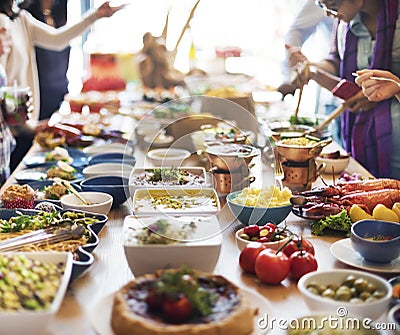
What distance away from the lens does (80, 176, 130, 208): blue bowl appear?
2.15 meters

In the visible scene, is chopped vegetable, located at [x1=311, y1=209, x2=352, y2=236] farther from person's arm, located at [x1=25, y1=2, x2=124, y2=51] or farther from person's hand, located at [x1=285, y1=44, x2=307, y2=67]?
person's arm, located at [x1=25, y1=2, x2=124, y2=51]

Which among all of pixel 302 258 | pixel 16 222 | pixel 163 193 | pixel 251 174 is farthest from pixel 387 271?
pixel 16 222

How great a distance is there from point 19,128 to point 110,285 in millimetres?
1740

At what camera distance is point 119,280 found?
155 cm

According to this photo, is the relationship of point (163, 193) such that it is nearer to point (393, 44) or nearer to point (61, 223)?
point (61, 223)

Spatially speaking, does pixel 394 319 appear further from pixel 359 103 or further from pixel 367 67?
pixel 367 67

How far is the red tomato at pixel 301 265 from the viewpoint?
1.54 meters

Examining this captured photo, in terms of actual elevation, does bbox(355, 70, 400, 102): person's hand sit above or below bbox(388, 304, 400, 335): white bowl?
above

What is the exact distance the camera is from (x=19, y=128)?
307 cm

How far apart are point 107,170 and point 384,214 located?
1108 millimetres

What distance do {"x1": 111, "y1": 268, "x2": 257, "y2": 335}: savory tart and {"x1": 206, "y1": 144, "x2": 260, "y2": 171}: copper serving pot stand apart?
81 cm

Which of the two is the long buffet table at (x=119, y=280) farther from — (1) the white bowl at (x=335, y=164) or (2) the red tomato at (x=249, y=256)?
(1) the white bowl at (x=335, y=164)

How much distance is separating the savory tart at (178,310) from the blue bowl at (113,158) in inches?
52.2

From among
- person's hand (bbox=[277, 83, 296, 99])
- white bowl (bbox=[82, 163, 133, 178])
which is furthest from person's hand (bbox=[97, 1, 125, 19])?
white bowl (bbox=[82, 163, 133, 178])
